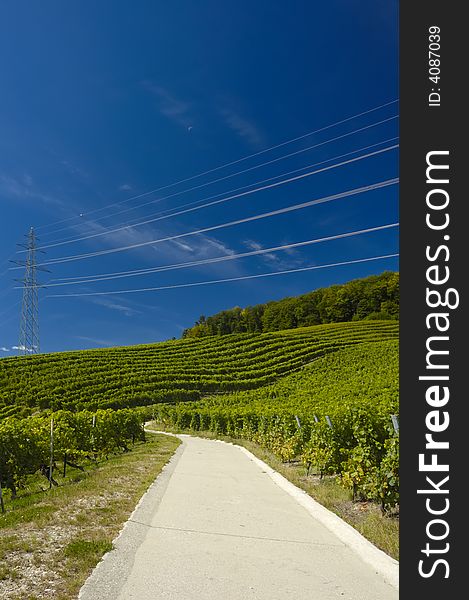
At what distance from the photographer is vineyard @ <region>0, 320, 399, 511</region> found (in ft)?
32.8

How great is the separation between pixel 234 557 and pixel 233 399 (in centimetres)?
3933

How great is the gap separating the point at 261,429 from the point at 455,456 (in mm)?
17427

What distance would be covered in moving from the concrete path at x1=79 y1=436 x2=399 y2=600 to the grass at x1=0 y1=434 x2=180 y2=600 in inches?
7.8

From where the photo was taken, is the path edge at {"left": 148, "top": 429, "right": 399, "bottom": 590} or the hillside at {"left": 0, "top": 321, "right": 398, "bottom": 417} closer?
the path edge at {"left": 148, "top": 429, "right": 399, "bottom": 590}

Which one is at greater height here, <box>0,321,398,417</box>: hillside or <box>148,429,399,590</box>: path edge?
<box>0,321,398,417</box>: hillside

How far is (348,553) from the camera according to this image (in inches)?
215

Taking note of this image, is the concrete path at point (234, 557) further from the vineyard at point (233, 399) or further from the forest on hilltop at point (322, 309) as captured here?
the forest on hilltop at point (322, 309)

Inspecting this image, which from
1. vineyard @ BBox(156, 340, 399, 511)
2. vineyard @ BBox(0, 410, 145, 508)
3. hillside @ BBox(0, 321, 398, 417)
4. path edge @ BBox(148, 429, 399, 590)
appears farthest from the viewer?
hillside @ BBox(0, 321, 398, 417)

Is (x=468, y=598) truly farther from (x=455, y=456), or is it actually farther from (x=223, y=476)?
(x=223, y=476)

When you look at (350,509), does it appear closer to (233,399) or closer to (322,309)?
(233,399)

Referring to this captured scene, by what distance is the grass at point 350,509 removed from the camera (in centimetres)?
580

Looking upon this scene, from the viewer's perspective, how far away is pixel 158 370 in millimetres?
58656

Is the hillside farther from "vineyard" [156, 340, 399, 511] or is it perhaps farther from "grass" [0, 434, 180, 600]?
"grass" [0, 434, 180, 600]

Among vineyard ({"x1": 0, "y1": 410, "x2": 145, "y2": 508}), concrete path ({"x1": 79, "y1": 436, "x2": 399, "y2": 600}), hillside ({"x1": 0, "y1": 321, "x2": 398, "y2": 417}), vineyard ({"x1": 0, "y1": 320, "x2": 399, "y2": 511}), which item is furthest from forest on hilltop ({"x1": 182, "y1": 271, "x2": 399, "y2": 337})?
concrete path ({"x1": 79, "y1": 436, "x2": 399, "y2": 600})
